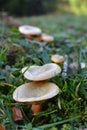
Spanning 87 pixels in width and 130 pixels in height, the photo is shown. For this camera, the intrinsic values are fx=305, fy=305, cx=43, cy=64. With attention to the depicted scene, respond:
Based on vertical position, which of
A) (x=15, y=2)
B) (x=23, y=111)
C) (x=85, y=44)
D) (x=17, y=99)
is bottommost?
(x=15, y=2)

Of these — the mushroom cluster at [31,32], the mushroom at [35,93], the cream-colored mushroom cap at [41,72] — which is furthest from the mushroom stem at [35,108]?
the mushroom cluster at [31,32]

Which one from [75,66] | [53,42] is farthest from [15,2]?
[75,66]

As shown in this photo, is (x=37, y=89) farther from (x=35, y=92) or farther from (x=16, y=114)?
(x=16, y=114)

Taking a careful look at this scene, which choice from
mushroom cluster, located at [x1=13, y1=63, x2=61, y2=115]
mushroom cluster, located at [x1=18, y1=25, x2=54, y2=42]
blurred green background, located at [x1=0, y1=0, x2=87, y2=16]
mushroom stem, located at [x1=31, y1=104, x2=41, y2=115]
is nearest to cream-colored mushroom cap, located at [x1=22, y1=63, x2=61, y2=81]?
mushroom cluster, located at [x1=13, y1=63, x2=61, y2=115]

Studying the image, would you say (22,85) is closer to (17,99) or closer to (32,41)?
(17,99)

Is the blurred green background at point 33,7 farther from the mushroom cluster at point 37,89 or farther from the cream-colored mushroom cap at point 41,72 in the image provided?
the mushroom cluster at point 37,89

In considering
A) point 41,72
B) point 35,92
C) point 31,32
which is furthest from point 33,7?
point 35,92
